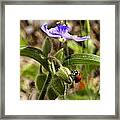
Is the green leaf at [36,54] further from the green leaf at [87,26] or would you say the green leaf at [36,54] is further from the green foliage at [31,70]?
the green leaf at [87,26]

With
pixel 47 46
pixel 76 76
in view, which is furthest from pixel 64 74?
pixel 47 46

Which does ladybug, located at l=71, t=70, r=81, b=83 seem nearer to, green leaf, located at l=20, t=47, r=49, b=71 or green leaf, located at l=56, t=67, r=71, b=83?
green leaf, located at l=56, t=67, r=71, b=83

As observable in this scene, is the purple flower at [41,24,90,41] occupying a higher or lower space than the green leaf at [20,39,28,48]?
higher

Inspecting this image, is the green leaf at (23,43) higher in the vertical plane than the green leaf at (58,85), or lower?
higher

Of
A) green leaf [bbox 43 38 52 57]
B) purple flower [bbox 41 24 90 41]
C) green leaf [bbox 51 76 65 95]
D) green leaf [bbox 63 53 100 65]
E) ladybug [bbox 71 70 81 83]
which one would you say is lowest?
green leaf [bbox 51 76 65 95]

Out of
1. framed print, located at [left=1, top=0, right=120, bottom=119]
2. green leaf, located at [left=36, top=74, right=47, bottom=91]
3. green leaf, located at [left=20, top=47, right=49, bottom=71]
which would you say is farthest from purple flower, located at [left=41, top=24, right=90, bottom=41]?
green leaf, located at [left=36, top=74, right=47, bottom=91]

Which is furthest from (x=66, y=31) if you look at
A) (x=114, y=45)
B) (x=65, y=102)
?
(x=65, y=102)

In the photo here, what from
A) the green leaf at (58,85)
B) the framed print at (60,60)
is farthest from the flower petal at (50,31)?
the green leaf at (58,85)

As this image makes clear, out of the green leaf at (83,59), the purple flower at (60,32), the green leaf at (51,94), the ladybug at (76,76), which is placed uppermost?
the purple flower at (60,32)
